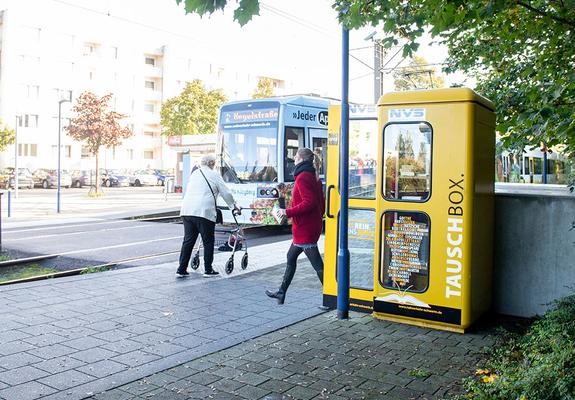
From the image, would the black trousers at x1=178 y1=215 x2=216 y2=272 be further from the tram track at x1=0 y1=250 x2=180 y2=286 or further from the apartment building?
the apartment building

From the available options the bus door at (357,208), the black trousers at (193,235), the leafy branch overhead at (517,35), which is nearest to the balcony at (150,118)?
the black trousers at (193,235)

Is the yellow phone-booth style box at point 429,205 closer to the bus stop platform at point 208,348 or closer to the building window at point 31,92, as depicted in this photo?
the bus stop platform at point 208,348

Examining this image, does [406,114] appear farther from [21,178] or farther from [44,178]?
[44,178]

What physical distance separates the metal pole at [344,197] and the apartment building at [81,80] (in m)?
47.1

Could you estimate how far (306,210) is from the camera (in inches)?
272

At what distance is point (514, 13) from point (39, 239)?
11834 millimetres

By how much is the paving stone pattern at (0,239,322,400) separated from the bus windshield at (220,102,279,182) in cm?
591

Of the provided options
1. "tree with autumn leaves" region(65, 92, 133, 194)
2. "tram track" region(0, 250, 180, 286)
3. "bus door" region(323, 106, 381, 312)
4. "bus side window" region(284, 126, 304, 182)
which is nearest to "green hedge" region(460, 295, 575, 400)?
"bus door" region(323, 106, 381, 312)

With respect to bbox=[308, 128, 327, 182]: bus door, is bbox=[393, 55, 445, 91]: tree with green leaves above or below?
above

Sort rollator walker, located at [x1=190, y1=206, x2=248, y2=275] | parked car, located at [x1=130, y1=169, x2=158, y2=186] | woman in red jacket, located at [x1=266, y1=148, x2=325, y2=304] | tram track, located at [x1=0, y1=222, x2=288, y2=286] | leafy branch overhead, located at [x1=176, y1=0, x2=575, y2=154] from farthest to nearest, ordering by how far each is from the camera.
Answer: parked car, located at [x1=130, y1=169, x2=158, y2=186], tram track, located at [x1=0, y1=222, x2=288, y2=286], rollator walker, located at [x1=190, y1=206, x2=248, y2=275], woman in red jacket, located at [x1=266, y1=148, x2=325, y2=304], leafy branch overhead, located at [x1=176, y1=0, x2=575, y2=154]

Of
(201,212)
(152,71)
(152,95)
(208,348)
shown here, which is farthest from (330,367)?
(152,71)

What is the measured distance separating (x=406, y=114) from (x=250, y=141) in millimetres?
9325

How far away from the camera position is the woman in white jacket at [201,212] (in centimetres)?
879

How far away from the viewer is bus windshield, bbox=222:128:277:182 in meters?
14.8
